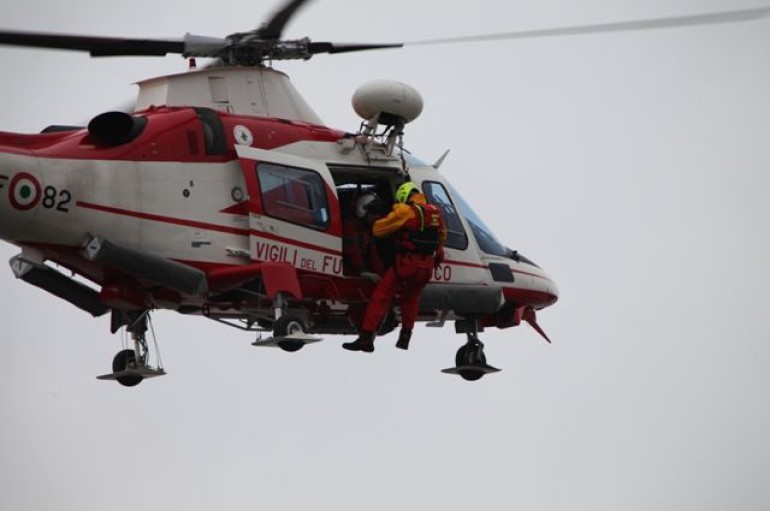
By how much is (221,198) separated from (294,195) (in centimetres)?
109

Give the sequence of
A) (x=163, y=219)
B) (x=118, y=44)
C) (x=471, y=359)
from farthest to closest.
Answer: (x=471, y=359), (x=163, y=219), (x=118, y=44)

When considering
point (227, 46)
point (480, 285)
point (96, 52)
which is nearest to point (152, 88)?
point (227, 46)

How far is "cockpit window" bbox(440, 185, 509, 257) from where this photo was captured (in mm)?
28734

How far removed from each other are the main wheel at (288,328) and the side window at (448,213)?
3497 mm

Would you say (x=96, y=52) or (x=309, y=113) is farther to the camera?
(x=309, y=113)

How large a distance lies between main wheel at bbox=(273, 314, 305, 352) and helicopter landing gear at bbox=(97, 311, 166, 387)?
201 centimetres

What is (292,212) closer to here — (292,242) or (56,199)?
(292,242)

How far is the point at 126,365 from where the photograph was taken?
2636 cm

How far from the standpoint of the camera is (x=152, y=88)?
26.7 meters

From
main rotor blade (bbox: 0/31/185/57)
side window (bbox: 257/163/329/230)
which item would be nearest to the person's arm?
side window (bbox: 257/163/329/230)

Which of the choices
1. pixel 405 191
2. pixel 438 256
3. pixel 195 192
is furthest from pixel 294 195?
pixel 438 256

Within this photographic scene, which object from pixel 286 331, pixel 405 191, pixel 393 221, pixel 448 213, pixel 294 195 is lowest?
pixel 286 331

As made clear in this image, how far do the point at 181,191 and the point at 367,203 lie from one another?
3119 mm

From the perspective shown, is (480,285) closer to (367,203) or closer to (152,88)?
(367,203)
